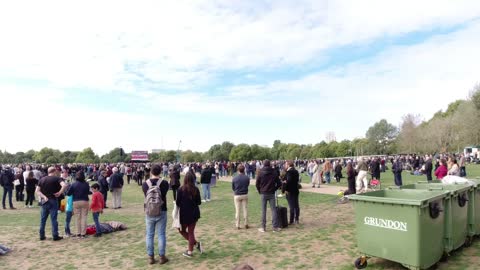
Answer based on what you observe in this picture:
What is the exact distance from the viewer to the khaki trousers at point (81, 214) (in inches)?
360

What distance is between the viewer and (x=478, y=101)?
135 feet

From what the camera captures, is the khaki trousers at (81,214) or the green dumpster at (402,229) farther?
the khaki trousers at (81,214)

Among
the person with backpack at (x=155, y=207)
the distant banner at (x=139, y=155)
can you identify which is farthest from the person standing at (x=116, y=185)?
the distant banner at (x=139, y=155)

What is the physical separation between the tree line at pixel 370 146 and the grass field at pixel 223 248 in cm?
4186

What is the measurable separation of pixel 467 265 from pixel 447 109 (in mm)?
90125

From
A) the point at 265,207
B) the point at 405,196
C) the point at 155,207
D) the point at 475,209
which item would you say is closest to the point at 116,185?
the point at 265,207

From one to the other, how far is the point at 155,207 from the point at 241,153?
271ft

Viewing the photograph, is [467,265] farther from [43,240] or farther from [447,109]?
[447,109]

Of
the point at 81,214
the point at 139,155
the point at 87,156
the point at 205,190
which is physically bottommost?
the point at 205,190

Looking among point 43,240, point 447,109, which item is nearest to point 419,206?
point 43,240

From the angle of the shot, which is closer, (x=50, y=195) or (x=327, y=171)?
(x=50, y=195)

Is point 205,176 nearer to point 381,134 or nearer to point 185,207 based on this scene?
point 185,207

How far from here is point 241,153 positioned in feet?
292

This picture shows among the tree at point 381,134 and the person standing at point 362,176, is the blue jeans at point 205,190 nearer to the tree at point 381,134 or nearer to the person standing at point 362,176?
the person standing at point 362,176
